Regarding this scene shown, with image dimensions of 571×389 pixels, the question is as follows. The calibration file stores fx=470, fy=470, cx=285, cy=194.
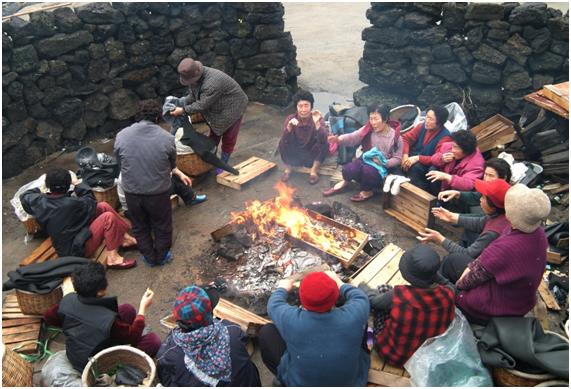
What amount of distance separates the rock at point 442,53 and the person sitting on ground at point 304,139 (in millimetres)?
2853

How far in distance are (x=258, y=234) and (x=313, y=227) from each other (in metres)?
0.74

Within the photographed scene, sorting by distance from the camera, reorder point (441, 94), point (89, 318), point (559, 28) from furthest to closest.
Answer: point (441, 94), point (559, 28), point (89, 318)

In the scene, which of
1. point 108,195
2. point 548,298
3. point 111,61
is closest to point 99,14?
point 111,61

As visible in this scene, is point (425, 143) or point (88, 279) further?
point (425, 143)

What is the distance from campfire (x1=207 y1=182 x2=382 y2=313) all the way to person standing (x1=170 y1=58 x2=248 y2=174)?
157 centimetres

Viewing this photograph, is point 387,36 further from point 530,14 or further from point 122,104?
point 122,104

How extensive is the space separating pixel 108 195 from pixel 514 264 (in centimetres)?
529

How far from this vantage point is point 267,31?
1011 centimetres

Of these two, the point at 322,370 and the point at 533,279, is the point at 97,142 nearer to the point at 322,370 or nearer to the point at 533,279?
the point at 322,370

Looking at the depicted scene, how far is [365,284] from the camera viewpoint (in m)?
5.11

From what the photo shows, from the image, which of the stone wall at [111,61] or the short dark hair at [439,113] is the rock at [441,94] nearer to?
the short dark hair at [439,113]

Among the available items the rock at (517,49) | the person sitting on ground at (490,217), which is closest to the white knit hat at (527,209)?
the person sitting on ground at (490,217)

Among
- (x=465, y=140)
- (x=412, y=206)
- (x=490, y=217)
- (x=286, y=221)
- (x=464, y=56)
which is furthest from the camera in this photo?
(x=464, y=56)

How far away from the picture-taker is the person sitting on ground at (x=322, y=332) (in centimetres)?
341
